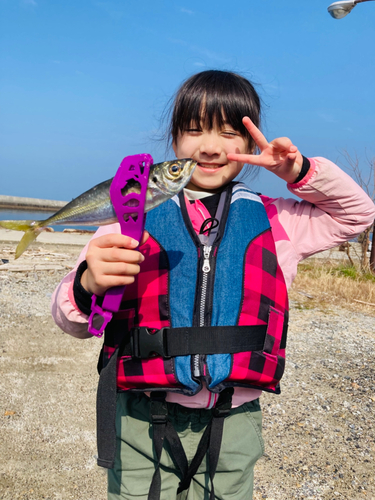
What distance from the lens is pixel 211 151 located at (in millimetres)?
2139

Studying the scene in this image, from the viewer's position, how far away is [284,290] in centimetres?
216

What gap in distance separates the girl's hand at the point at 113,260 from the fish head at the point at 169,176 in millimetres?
215

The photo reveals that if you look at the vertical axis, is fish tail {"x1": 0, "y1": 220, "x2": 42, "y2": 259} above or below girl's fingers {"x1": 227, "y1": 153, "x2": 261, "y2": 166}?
below

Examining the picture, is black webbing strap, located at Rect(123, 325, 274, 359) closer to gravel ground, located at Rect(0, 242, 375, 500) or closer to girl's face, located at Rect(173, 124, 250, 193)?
girl's face, located at Rect(173, 124, 250, 193)

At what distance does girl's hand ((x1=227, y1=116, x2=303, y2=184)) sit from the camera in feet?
6.35

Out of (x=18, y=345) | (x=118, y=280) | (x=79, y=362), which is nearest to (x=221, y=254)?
(x=118, y=280)

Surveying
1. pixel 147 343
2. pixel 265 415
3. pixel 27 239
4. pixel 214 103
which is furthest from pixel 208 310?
pixel 265 415

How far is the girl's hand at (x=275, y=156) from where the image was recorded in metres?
1.94

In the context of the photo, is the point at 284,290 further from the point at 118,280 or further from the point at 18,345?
the point at 18,345

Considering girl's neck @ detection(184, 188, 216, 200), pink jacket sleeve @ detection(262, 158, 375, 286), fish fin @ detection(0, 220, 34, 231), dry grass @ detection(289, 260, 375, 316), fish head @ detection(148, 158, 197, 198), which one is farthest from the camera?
dry grass @ detection(289, 260, 375, 316)

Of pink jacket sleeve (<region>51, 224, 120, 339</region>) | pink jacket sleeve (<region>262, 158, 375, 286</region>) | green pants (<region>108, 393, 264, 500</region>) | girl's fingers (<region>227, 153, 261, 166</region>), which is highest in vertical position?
girl's fingers (<region>227, 153, 261, 166</region>)

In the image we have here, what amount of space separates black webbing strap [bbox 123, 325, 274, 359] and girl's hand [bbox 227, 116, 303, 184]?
2.47ft

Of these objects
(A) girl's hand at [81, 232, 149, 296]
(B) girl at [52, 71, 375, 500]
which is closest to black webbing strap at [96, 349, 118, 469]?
(B) girl at [52, 71, 375, 500]

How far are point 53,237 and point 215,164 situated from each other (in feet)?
44.9
